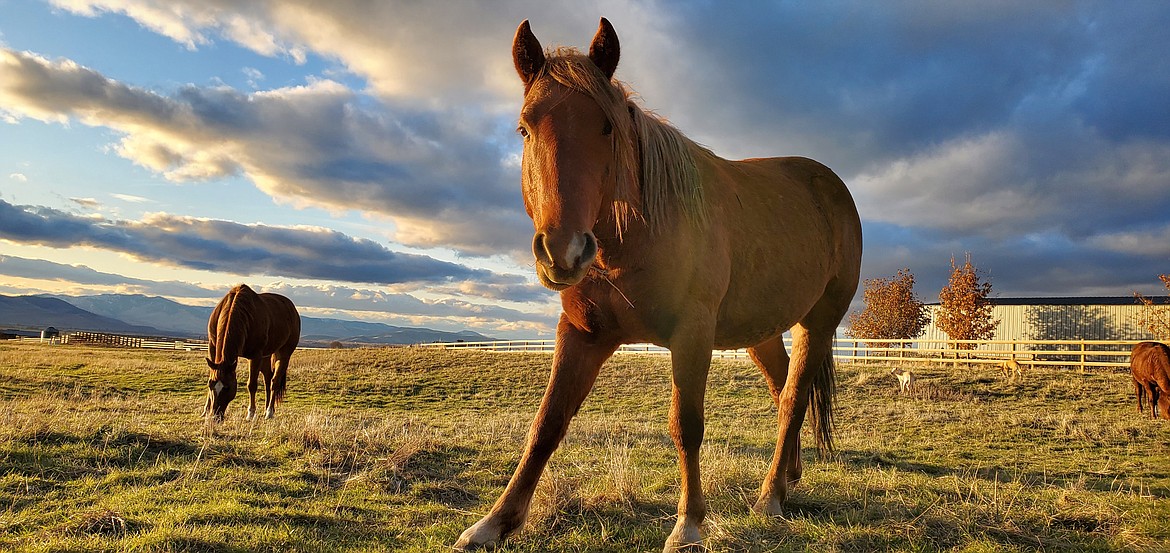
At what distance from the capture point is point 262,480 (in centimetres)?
548

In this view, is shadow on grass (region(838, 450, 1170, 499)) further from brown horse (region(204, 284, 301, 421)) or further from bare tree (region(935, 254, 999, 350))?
bare tree (region(935, 254, 999, 350))

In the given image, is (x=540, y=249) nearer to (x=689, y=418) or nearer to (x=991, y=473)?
(x=689, y=418)

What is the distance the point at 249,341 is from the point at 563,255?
38.2ft

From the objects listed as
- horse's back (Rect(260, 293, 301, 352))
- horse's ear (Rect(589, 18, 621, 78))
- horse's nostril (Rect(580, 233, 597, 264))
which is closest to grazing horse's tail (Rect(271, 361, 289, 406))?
horse's back (Rect(260, 293, 301, 352))

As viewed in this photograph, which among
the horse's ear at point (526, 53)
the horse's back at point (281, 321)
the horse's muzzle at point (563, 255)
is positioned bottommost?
the horse's back at point (281, 321)

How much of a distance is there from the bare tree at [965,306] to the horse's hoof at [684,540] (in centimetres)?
4580

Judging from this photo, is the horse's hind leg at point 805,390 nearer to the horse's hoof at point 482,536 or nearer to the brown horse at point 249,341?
the horse's hoof at point 482,536

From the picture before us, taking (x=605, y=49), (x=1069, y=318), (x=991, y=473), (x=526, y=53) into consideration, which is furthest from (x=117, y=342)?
(x=1069, y=318)

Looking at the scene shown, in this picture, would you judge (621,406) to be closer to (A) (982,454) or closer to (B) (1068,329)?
(A) (982,454)

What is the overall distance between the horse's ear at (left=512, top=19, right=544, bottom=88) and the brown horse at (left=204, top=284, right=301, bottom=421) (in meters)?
9.03

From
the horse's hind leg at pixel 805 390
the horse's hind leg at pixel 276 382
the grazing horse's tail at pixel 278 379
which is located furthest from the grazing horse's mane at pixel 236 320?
the horse's hind leg at pixel 805 390

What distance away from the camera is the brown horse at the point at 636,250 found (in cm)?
312

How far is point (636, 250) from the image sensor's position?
11.6ft

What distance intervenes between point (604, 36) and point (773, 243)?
2.03 m
